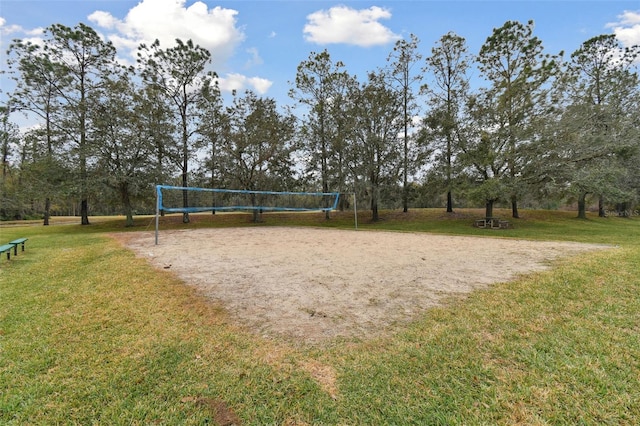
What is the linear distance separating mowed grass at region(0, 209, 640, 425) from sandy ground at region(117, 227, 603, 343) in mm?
320

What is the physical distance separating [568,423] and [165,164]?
21307mm

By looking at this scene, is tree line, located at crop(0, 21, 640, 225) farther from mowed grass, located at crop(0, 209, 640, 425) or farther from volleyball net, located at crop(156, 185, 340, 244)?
mowed grass, located at crop(0, 209, 640, 425)

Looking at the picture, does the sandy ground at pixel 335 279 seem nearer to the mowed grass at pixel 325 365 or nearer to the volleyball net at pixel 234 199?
the mowed grass at pixel 325 365

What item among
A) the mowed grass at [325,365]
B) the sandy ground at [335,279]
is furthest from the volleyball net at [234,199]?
the mowed grass at [325,365]

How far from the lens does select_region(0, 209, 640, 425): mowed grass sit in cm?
188

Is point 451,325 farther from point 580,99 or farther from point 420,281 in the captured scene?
point 580,99

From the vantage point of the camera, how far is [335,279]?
493 centimetres

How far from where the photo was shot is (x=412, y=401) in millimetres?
1970

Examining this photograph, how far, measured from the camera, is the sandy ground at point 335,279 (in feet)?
10.8

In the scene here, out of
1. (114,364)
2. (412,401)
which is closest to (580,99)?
(412,401)

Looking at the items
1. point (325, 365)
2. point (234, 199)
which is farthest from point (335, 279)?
point (234, 199)

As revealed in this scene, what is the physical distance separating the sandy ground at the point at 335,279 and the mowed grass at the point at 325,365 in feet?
1.05

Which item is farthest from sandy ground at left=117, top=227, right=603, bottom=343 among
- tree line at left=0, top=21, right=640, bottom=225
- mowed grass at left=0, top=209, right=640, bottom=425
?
tree line at left=0, top=21, right=640, bottom=225

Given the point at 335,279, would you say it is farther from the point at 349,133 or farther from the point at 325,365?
the point at 349,133
